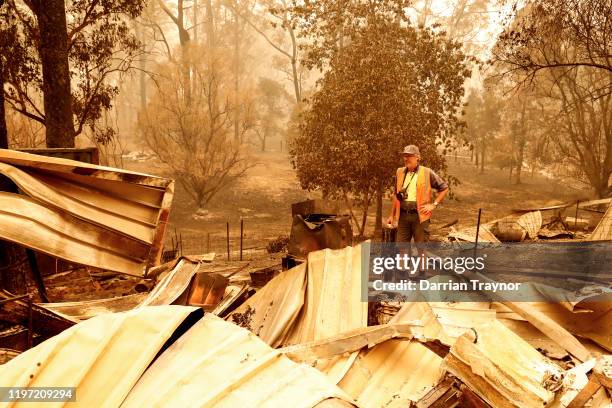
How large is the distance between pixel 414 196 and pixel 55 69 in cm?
827

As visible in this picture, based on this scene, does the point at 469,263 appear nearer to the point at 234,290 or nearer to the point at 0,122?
the point at 234,290

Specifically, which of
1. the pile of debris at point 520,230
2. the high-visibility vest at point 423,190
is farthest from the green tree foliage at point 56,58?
the pile of debris at point 520,230

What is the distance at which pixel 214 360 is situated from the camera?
7.05 ft

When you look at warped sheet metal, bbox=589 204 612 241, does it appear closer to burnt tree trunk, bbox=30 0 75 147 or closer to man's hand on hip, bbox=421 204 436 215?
man's hand on hip, bbox=421 204 436 215

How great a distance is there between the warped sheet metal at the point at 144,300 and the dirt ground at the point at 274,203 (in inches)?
337

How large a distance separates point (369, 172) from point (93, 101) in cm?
763

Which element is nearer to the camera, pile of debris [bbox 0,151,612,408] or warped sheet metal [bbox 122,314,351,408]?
warped sheet metal [bbox 122,314,351,408]

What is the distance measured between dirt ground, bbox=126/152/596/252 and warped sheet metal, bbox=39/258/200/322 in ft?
28.1

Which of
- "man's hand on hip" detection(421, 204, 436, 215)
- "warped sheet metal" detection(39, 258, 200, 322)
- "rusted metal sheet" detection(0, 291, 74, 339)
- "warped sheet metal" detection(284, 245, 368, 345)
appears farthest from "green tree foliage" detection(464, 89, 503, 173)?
"rusted metal sheet" detection(0, 291, 74, 339)

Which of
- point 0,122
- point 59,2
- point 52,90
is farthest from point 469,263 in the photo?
point 59,2

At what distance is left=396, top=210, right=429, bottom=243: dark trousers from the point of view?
5668 millimetres

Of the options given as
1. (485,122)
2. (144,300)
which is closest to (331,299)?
(144,300)

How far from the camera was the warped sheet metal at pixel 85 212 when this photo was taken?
3439mm

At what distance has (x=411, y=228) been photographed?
580 centimetres
